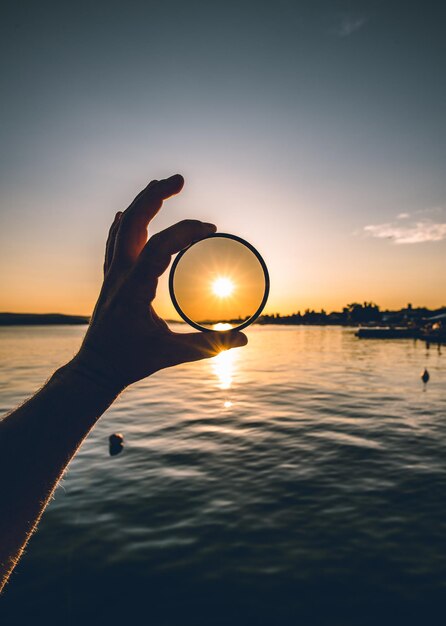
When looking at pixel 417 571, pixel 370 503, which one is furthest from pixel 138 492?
pixel 417 571

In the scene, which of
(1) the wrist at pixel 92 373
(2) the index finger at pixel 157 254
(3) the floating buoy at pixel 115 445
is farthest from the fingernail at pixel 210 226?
(3) the floating buoy at pixel 115 445

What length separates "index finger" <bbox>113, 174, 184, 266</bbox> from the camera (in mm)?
1762

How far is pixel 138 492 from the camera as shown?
32.8 feet

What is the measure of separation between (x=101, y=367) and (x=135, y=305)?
0.94 ft

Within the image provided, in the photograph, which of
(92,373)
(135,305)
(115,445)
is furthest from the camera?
(115,445)

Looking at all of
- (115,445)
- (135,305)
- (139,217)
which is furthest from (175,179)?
(115,445)

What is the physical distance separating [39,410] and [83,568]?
23.6 ft

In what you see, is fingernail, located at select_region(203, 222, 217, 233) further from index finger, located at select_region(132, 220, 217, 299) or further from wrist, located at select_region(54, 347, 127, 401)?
wrist, located at select_region(54, 347, 127, 401)

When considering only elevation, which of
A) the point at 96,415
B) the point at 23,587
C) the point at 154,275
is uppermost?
the point at 154,275

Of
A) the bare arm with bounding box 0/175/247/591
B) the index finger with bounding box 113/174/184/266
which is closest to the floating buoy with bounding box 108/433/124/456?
the bare arm with bounding box 0/175/247/591

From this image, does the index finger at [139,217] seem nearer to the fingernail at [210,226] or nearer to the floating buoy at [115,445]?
the fingernail at [210,226]

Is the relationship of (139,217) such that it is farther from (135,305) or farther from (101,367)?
(101,367)

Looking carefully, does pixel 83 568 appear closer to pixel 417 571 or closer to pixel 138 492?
pixel 138 492

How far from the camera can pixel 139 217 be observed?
1.80 meters
